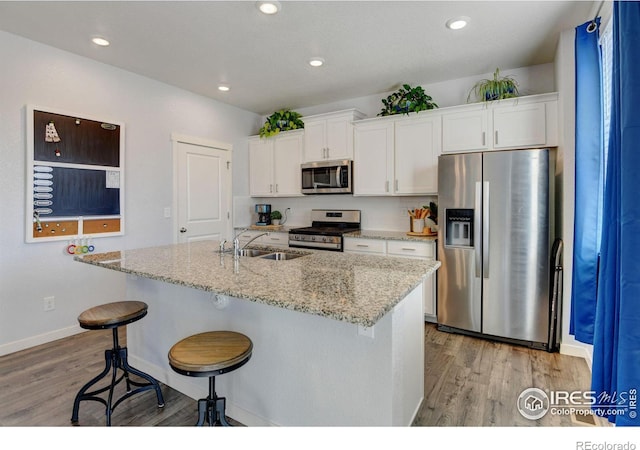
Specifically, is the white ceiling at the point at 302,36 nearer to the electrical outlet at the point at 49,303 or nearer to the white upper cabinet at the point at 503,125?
the white upper cabinet at the point at 503,125

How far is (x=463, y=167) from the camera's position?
3129 mm

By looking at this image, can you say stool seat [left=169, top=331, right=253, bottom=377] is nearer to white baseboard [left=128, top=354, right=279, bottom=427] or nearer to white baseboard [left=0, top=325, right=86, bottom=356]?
white baseboard [left=128, top=354, right=279, bottom=427]

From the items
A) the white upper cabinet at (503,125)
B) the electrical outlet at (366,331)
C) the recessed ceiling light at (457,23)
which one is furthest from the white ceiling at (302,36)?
the electrical outlet at (366,331)

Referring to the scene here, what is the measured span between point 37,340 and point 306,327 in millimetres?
2795

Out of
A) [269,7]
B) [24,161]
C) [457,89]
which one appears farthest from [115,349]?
[457,89]

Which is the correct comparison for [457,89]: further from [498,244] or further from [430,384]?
[430,384]

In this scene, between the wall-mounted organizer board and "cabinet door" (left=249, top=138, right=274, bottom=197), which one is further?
"cabinet door" (left=249, top=138, right=274, bottom=197)

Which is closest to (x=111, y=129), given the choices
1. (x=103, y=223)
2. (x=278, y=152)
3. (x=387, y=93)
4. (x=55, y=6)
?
(x=103, y=223)

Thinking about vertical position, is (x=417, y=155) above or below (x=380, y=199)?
above

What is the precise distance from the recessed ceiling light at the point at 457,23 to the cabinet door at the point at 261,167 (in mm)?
2784

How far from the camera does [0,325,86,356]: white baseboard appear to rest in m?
2.79

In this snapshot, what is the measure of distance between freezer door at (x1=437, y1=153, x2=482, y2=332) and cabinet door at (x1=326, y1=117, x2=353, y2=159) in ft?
4.10

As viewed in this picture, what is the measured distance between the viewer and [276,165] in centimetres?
479

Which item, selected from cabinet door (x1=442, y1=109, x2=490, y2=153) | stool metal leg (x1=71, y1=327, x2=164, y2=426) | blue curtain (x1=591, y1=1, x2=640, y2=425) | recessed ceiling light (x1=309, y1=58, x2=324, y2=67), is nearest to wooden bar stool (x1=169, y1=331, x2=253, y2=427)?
stool metal leg (x1=71, y1=327, x2=164, y2=426)
